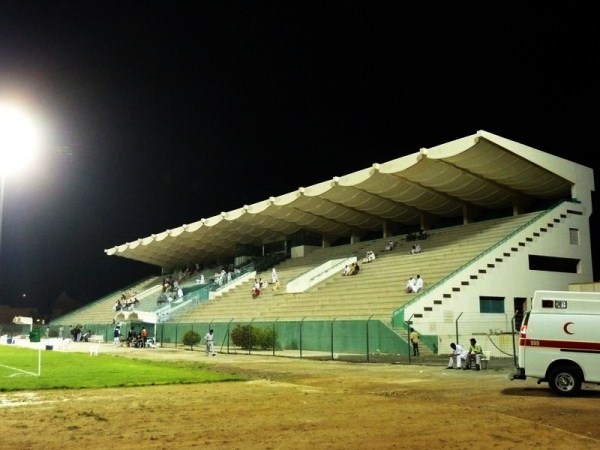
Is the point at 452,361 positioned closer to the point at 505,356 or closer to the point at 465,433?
the point at 505,356

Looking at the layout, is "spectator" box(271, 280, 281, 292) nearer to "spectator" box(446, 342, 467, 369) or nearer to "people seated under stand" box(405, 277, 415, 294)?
"people seated under stand" box(405, 277, 415, 294)

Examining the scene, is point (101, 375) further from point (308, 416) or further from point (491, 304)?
point (491, 304)

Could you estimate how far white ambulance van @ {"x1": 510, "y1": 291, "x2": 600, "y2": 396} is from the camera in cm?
1375

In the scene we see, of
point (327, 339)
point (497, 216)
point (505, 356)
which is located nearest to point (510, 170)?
point (497, 216)

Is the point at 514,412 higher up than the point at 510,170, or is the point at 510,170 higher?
the point at 510,170

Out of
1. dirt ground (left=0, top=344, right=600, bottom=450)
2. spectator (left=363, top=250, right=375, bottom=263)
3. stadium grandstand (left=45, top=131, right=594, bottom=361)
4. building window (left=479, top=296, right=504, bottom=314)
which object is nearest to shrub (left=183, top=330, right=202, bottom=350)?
stadium grandstand (left=45, top=131, right=594, bottom=361)

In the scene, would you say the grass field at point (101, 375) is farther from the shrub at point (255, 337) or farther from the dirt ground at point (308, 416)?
the shrub at point (255, 337)

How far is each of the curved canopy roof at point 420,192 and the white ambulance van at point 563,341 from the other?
58.7ft

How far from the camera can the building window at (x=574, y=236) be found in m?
35.0

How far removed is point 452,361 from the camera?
21.5 metres

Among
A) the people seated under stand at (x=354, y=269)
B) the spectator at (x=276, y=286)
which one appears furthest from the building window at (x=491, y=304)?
the spectator at (x=276, y=286)

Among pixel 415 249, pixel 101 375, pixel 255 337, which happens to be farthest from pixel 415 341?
pixel 101 375

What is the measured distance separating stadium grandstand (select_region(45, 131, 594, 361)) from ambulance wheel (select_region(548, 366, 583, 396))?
9163 millimetres

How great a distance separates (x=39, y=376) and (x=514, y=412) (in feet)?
45.0
